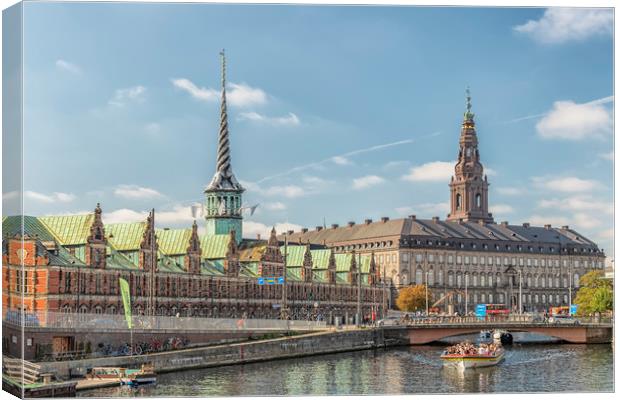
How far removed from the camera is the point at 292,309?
4924 inches

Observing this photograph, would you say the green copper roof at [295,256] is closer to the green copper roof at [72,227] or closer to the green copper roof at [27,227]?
the green copper roof at [72,227]

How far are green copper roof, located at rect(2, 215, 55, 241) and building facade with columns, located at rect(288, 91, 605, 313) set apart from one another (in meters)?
94.3

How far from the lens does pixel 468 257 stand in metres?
189

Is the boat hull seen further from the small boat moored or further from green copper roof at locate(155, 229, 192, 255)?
green copper roof at locate(155, 229, 192, 255)

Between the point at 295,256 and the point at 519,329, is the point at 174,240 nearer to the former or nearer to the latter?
the point at 295,256

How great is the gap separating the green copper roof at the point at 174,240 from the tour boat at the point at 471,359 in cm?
2936

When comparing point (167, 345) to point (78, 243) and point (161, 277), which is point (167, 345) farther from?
point (161, 277)

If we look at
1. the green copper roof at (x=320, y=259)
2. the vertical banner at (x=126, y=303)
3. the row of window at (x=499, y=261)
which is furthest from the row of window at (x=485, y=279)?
the vertical banner at (x=126, y=303)

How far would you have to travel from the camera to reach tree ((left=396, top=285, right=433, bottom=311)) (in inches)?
6412

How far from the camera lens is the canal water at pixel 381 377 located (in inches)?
2635

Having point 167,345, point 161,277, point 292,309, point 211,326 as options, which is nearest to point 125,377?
point 167,345

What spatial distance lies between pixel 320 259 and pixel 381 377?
205 feet

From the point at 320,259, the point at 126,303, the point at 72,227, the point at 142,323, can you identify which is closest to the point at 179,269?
the point at 72,227

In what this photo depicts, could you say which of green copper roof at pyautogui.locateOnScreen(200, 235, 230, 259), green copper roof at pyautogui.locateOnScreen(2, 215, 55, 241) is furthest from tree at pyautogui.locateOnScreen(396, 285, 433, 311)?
green copper roof at pyautogui.locateOnScreen(2, 215, 55, 241)
